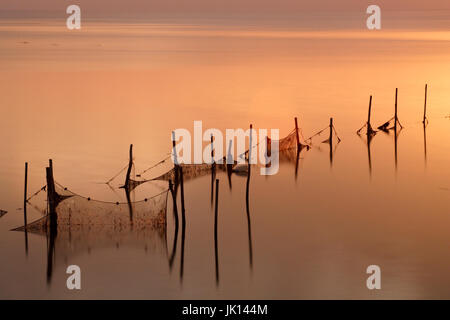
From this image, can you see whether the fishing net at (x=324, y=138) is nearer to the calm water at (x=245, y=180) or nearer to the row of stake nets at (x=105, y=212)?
the calm water at (x=245, y=180)

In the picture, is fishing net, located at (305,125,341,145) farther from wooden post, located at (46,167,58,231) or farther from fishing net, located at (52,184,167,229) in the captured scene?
wooden post, located at (46,167,58,231)

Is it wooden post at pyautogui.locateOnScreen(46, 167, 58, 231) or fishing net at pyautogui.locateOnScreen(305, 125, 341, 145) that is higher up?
fishing net at pyautogui.locateOnScreen(305, 125, 341, 145)

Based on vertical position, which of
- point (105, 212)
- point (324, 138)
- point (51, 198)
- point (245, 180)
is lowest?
point (105, 212)

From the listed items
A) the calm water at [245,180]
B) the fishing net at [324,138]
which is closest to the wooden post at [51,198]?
the calm water at [245,180]

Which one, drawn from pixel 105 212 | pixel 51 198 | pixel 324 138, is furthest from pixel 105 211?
pixel 324 138

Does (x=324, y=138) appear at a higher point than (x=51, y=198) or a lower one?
higher

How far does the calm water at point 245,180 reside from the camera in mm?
14211

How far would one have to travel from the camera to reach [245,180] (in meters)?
19.9

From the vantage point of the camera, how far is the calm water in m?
14.2

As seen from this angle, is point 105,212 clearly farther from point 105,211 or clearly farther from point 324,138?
point 324,138

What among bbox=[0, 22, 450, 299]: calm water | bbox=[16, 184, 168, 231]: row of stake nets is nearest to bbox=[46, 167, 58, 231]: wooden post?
bbox=[16, 184, 168, 231]: row of stake nets

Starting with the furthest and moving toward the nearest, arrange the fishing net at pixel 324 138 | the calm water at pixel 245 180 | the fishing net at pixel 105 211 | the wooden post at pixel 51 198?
the fishing net at pixel 324 138 < the fishing net at pixel 105 211 < the wooden post at pixel 51 198 < the calm water at pixel 245 180

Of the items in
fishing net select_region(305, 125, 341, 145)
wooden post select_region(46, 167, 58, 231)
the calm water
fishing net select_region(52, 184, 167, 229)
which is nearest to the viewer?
the calm water

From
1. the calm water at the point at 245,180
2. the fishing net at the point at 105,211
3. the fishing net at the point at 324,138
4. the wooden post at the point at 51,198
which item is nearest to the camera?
the calm water at the point at 245,180
